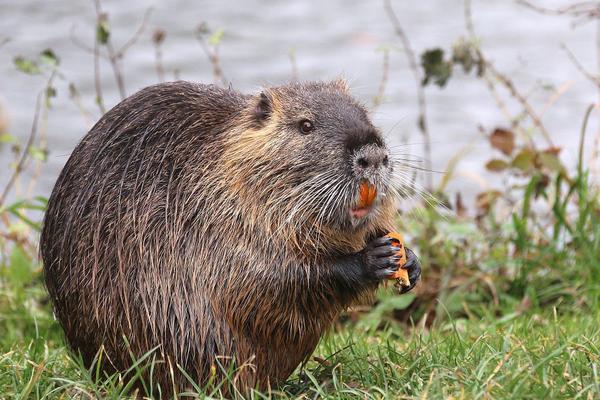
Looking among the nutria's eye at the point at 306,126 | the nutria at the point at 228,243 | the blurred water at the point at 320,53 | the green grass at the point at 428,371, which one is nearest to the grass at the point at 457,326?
the green grass at the point at 428,371

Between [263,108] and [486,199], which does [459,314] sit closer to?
[486,199]

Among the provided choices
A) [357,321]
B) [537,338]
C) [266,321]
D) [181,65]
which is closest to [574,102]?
[181,65]

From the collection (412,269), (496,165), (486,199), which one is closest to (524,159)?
(496,165)

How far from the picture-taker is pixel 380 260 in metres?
3.51

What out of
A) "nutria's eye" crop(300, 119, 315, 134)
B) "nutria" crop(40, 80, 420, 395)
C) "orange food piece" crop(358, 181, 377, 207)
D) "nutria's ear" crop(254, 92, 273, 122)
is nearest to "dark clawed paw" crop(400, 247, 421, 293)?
"nutria" crop(40, 80, 420, 395)

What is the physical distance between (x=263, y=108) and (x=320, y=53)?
22.3 feet

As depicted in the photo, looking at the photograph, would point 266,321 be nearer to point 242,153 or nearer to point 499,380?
point 242,153

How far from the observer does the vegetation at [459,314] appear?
3.31 metres

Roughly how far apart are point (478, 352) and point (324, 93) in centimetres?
95

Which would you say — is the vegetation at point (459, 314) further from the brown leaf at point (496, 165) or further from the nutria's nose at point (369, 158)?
the nutria's nose at point (369, 158)

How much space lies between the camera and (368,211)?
355cm

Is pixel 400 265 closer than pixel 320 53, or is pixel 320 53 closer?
pixel 400 265

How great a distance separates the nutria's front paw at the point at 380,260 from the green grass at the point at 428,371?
10.7 inches

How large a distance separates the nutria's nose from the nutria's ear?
394 millimetres
